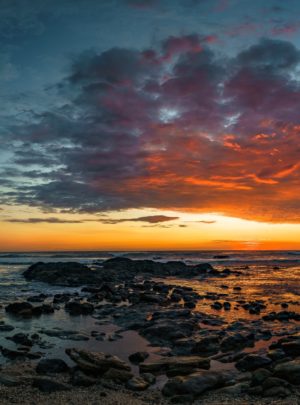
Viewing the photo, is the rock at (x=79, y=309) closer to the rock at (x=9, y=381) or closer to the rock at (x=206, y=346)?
the rock at (x=206, y=346)

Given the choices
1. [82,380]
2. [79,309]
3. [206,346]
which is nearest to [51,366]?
[82,380]

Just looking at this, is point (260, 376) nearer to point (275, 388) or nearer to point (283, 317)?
point (275, 388)

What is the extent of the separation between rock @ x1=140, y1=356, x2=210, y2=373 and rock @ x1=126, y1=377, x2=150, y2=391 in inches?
47.6

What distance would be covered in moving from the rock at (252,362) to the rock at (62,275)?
3159 cm

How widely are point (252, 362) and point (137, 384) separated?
14.5 feet

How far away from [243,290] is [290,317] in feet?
49.8

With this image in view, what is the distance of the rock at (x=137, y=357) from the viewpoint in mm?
14461

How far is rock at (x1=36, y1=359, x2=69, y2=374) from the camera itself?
12.8m

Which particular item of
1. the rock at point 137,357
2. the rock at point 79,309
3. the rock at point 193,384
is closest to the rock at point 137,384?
the rock at point 193,384

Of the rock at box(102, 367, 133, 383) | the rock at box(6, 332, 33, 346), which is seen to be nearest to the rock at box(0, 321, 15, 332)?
the rock at box(6, 332, 33, 346)

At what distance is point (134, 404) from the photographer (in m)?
10.2

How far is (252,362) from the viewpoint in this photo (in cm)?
1344

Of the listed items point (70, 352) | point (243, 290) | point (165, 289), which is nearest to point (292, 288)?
point (243, 290)

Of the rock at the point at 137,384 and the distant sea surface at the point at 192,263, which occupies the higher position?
the rock at the point at 137,384
